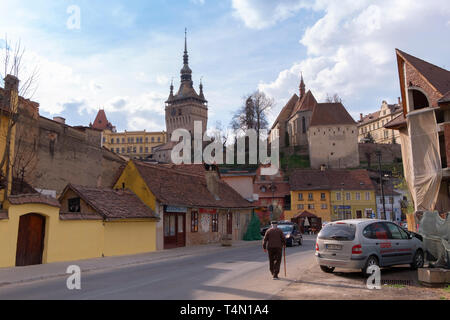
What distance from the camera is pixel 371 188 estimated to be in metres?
68.9

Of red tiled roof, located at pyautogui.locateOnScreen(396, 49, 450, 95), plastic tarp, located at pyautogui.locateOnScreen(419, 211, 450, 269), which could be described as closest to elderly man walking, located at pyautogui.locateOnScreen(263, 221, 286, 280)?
plastic tarp, located at pyautogui.locateOnScreen(419, 211, 450, 269)

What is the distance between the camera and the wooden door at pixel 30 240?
1648cm

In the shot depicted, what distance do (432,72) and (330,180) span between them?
5044cm

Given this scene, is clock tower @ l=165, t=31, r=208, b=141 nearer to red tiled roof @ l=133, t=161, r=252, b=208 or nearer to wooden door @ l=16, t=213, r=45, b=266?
red tiled roof @ l=133, t=161, r=252, b=208

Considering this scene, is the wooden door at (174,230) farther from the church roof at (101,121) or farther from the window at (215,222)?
the church roof at (101,121)

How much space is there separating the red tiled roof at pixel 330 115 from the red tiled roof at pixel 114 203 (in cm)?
7725

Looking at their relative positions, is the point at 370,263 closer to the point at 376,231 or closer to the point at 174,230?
the point at 376,231

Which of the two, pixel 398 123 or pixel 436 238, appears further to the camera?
pixel 398 123

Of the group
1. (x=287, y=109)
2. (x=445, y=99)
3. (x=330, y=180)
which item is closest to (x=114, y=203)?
(x=445, y=99)

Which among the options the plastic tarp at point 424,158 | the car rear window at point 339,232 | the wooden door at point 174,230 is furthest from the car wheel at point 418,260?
the wooden door at point 174,230

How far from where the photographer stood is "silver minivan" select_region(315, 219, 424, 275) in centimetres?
1267

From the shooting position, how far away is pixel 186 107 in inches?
5527

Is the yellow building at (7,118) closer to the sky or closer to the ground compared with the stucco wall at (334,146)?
closer to the ground
